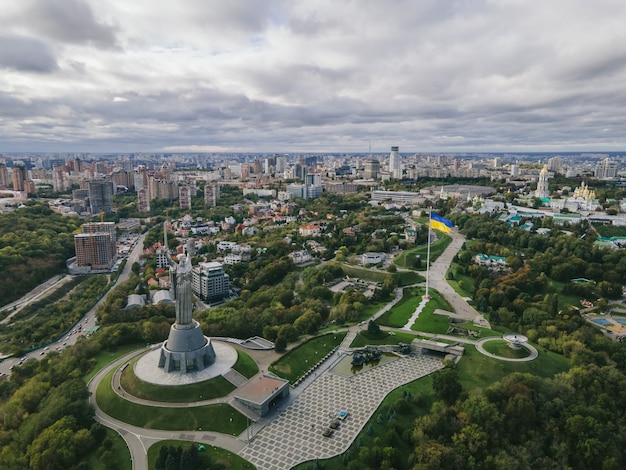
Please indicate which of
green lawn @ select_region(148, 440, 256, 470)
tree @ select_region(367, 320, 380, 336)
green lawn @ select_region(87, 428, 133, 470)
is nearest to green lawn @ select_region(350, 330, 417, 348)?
tree @ select_region(367, 320, 380, 336)

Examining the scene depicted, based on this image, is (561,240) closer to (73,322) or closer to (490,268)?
(490,268)

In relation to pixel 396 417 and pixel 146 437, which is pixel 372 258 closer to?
pixel 396 417

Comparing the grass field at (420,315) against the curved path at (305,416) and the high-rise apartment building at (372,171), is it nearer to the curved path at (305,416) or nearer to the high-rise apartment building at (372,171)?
the curved path at (305,416)

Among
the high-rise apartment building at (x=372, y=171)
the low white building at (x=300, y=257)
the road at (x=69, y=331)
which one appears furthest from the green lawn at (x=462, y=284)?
the high-rise apartment building at (x=372, y=171)

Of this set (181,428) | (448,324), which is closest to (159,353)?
(181,428)

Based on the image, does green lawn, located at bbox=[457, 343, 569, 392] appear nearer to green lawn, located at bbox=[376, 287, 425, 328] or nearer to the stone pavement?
the stone pavement
